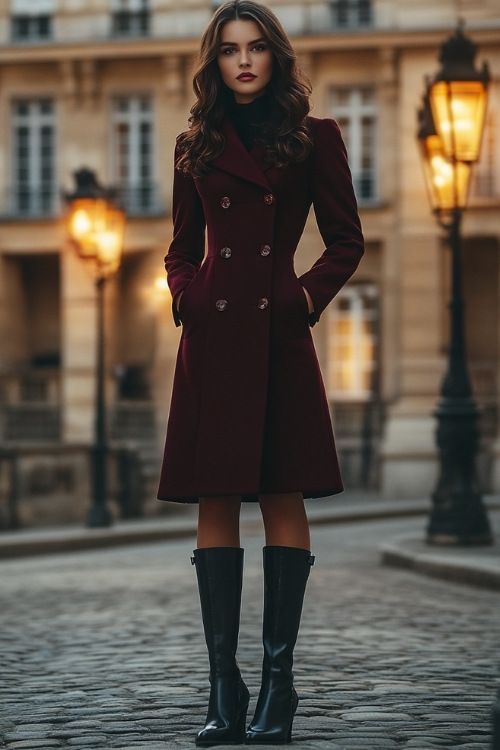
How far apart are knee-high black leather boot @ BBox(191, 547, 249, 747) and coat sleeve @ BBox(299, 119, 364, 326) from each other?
2.48 ft

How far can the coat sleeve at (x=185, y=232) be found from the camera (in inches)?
200

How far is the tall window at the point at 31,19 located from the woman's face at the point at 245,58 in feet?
94.9

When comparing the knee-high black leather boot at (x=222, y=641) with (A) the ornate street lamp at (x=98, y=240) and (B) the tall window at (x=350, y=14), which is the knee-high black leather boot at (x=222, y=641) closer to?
(A) the ornate street lamp at (x=98, y=240)

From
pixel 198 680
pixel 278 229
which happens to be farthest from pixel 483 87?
pixel 278 229

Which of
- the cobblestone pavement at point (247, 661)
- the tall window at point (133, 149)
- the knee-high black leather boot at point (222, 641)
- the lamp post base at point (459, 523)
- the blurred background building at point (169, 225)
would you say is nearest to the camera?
the knee-high black leather boot at point (222, 641)

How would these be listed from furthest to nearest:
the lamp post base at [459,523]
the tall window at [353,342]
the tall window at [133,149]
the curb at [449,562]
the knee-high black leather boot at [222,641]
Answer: the tall window at [133,149], the tall window at [353,342], the lamp post base at [459,523], the curb at [449,562], the knee-high black leather boot at [222,641]

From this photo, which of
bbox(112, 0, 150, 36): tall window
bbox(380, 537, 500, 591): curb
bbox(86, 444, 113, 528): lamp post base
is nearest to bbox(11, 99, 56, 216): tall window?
bbox(112, 0, 150, 36): tall window

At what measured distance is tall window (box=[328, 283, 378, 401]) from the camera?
104 ft

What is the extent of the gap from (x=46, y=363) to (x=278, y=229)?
95.9 feet

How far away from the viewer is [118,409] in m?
31.1

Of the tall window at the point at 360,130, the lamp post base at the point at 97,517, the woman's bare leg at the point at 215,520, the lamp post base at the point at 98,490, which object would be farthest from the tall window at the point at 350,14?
the woman's bare leg at the point at 215,520

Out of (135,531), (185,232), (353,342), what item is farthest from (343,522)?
(185,232)

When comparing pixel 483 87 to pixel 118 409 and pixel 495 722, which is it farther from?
pixel 118 409

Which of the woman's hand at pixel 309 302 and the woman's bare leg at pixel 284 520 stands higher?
the woman's hand at pixel 309 302
